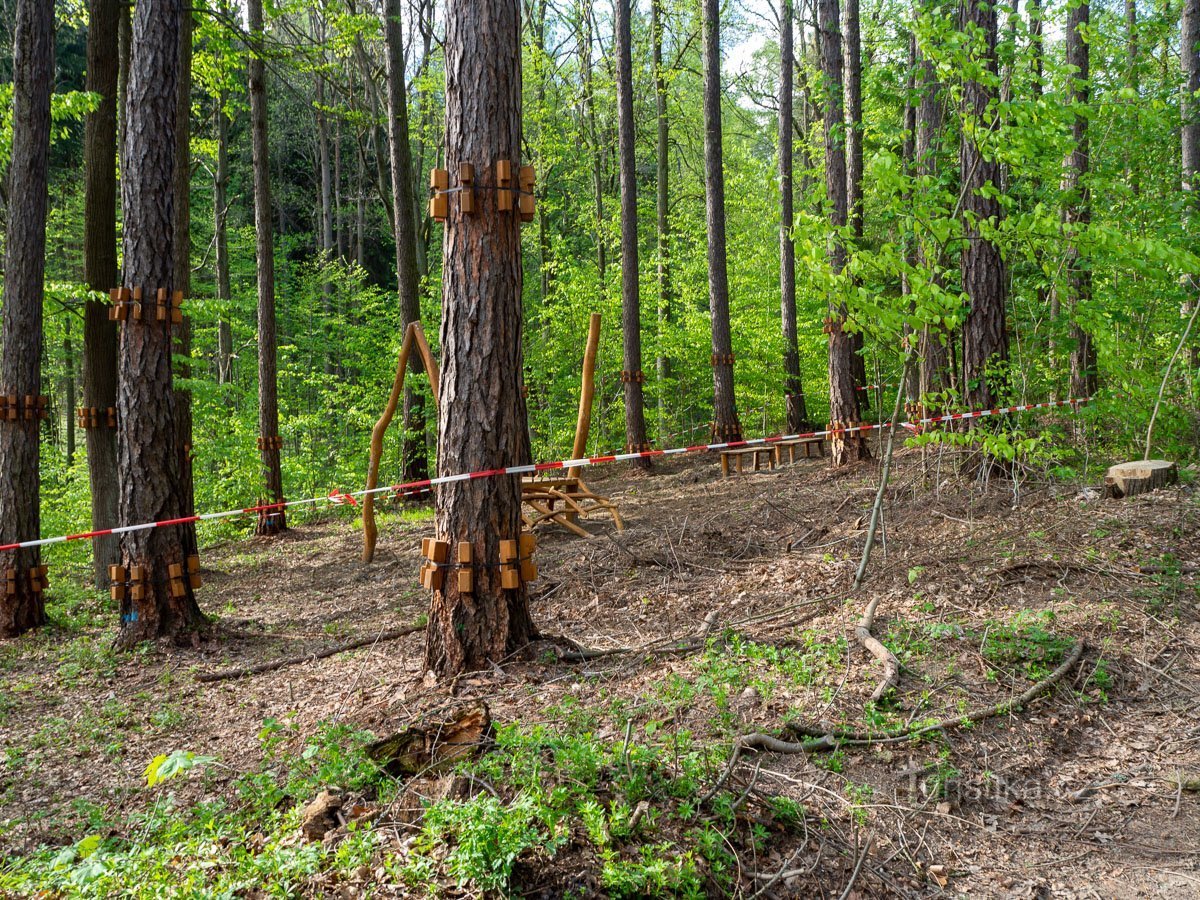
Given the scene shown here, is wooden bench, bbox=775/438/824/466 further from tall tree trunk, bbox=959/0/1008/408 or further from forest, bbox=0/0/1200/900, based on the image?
tall tree trunk, bbox=959/0/1008/408

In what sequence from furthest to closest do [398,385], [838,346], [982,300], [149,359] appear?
[838,346], [982,300], [398,385], [149,359]

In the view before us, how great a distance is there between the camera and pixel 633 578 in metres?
7.28

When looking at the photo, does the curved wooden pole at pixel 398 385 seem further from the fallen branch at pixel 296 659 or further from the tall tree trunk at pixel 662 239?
the tall tree trunk at pixel 662 239

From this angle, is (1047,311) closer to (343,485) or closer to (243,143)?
(343,485)

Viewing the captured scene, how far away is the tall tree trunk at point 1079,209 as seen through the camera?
23.2 feet

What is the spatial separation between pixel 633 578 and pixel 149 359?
4.26 m

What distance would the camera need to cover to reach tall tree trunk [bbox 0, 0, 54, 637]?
7773 mm

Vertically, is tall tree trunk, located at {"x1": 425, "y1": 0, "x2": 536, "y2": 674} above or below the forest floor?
above

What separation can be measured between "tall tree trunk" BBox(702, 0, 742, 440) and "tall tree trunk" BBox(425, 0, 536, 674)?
32.8 feet

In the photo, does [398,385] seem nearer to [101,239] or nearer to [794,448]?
[101,239]

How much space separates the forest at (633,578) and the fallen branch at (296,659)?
0.03m

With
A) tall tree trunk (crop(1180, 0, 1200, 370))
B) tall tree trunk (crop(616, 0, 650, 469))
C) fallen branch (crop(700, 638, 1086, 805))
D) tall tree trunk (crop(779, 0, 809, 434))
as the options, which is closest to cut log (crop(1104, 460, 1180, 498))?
fallen branch (crop(700, 638, 1086, 805))

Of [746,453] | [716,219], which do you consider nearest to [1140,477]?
[746,453]

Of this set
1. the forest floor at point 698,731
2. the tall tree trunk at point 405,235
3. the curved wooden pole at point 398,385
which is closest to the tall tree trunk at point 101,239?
the forest floor at point 698,731
